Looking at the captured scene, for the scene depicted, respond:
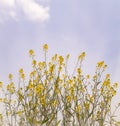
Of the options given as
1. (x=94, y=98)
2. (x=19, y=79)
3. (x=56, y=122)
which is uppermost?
(x=19, y=79)

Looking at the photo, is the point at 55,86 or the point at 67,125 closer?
the point at 55,86

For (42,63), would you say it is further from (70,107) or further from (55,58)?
(70,107)

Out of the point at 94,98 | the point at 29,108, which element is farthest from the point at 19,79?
the point at 94,98

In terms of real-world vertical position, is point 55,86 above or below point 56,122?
above

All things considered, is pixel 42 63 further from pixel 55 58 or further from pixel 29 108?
pixel 29 108

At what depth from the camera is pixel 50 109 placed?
6344mm

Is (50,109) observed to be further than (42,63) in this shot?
No

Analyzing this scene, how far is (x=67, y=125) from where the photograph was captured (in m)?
7.29

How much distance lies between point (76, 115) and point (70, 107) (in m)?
0.21

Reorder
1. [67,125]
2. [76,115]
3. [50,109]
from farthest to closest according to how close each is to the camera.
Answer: [67,125], [76,115], [50,109]

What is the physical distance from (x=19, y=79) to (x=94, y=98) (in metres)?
1.88

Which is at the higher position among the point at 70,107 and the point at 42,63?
the point at 42,63

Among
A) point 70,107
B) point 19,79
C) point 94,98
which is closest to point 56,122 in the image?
point 70,107

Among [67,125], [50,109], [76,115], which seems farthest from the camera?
[67,125]
